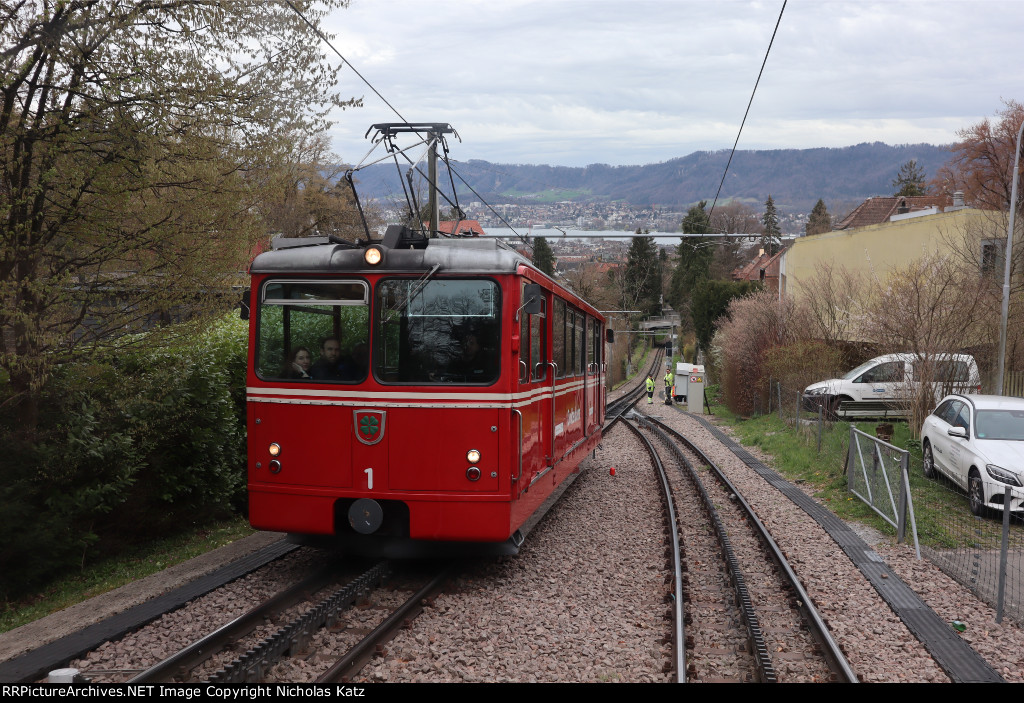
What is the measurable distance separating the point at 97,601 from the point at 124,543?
6.25 feet

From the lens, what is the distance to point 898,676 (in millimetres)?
5934

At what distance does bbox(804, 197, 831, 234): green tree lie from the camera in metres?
80.8

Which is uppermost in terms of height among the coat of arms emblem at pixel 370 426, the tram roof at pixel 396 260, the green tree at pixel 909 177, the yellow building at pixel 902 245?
the green tree at pixel 909 177

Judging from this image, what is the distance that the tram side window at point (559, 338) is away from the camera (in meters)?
9.53

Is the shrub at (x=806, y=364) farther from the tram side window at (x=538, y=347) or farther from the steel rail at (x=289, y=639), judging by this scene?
the steel rail at (x=289, y=639)

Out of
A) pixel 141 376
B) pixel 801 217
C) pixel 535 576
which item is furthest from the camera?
pixel 801 217

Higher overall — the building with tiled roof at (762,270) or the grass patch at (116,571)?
the building with tiled roof at (762,270)

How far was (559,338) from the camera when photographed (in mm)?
9945

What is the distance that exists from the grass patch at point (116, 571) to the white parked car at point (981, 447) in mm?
9510

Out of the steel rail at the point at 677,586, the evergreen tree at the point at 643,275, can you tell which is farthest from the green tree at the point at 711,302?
the steel rail at the point at 677,586

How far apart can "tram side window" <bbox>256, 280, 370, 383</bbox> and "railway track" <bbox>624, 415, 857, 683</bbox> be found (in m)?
3.59

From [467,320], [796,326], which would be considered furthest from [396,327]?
[796,326]

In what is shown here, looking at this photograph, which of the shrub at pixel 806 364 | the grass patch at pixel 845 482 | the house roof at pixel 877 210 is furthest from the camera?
the house roof at pixel 877 210
